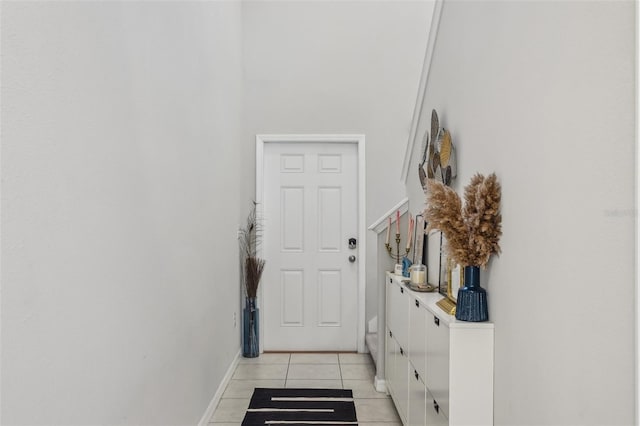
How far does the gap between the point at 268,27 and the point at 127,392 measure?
3.83 m

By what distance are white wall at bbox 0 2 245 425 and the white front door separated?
166 cm

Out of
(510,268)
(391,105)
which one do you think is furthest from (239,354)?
(510,268)

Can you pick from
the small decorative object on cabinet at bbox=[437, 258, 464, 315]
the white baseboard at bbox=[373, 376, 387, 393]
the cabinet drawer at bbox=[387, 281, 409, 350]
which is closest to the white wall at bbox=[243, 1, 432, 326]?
the white baseboard at bbox=[373, 376, 387, 393]

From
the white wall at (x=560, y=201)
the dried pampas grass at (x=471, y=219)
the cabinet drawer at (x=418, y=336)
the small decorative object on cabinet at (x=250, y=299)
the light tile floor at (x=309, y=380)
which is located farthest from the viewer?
the small decorative object on cabinet at (x=250, y=299)

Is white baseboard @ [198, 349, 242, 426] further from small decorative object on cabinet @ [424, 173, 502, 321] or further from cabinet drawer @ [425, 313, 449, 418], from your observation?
small decorative object on cabinet @ [424, 173, 502, 321]

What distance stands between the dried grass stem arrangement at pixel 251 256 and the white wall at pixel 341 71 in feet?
2.74

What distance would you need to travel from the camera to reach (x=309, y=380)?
3928mm

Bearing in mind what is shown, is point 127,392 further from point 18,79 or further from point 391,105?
point 391,105

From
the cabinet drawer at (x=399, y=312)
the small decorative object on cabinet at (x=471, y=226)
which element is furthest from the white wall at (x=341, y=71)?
the small decorative object on cabinet at (x=471, y=226)

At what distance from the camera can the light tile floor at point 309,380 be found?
3.21 metres

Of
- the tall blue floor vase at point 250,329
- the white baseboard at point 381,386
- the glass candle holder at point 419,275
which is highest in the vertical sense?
the glass candle holder at point 419,275

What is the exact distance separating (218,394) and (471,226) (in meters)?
2.37

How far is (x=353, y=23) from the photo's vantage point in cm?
483

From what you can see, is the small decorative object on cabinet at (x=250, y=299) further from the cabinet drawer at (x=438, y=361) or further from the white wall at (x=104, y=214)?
the cabinet drawer at (x=438, y=361)
